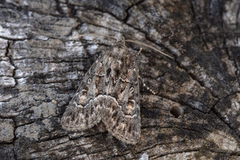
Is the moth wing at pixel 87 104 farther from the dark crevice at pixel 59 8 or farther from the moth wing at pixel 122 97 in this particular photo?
the dark crevice at pixel 59 8

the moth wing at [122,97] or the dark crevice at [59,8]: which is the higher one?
the dark crevice at [59,8]

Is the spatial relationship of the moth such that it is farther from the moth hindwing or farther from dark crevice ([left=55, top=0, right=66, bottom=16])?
dark crevice ([left=55, top=0, right=66, bottom=16])

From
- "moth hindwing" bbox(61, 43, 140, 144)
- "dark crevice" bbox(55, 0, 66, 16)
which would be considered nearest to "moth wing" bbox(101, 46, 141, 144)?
"moth hindwing" bbox(61, 43, 140, 144)

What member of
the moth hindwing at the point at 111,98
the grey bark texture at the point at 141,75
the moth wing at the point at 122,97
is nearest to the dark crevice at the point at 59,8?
the grey bark texture at the point at 141,75

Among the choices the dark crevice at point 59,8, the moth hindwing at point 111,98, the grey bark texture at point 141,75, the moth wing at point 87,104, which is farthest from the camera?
the dark crevice at point 59,8

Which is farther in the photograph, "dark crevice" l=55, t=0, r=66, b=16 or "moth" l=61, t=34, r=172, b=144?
"dark crevice" l=55, t=0, r=66, b=16

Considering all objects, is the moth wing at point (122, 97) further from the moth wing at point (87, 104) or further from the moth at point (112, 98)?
the moth wing at point (87, 104)

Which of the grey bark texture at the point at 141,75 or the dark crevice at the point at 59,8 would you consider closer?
the grey bark texture at the point at 141,75

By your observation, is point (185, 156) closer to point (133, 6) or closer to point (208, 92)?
point (208, 92)

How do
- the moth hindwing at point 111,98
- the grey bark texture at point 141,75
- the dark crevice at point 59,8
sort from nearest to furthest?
the grey bark texture at point 141,75 < the moth hindwing at point 111,98 < the dark crevice at point 59,8

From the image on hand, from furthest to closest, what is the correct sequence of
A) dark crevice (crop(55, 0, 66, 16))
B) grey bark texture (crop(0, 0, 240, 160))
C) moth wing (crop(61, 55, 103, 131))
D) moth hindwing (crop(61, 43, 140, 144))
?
dark crevice (crop(55, 0, 66, 16)) < moth hindwing (crop(61, 43, 140, 144)) < moth wing (crop(61, 55, 103, 131)) < grey bark texture (crop(0, 0, 240, 160))
